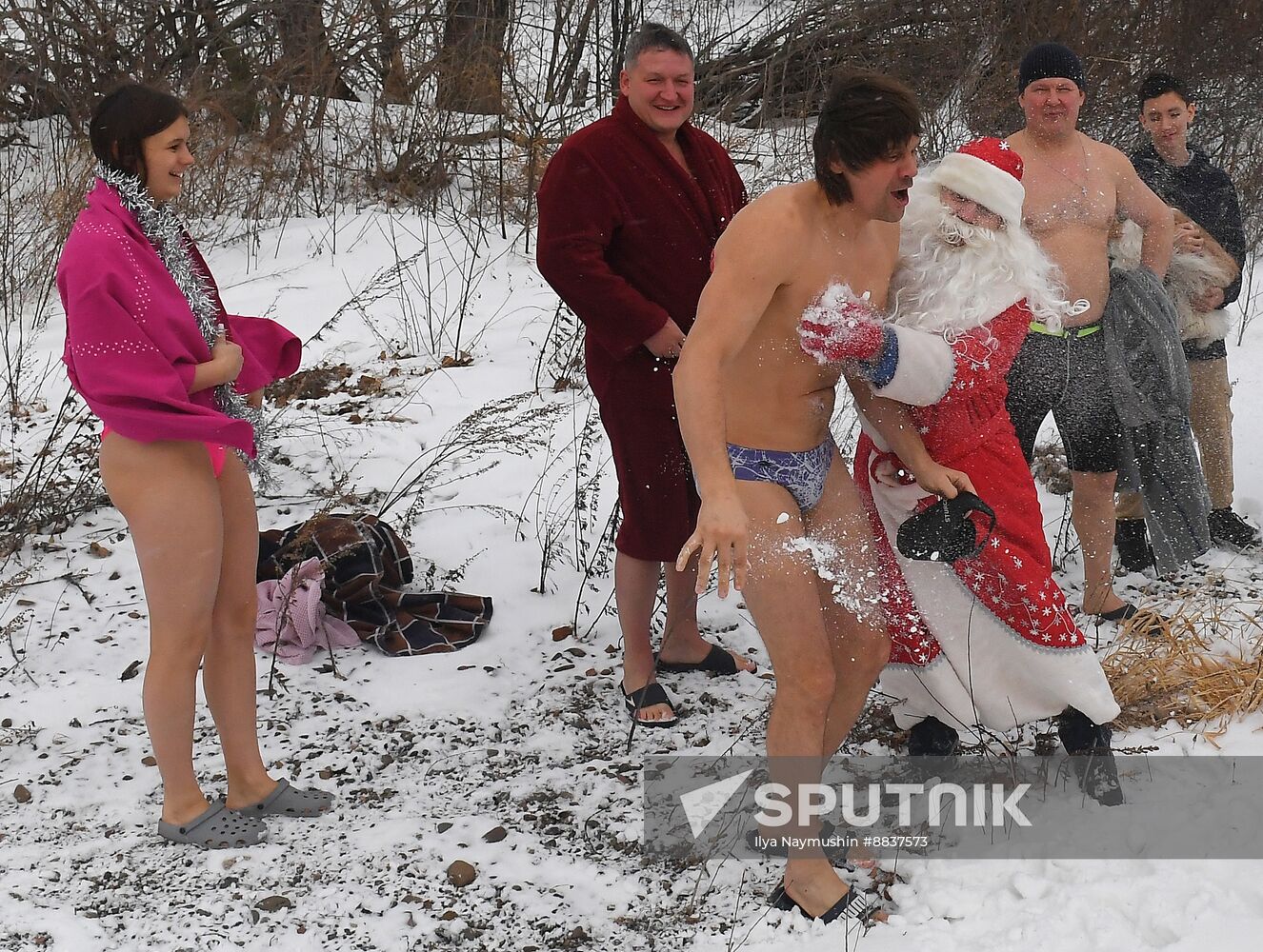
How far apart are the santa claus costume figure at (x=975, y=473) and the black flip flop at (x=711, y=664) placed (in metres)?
0.92

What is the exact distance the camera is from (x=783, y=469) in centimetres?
246

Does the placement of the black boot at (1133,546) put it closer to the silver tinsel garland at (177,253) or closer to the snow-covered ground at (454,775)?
the snow-covered ground at (454,775)

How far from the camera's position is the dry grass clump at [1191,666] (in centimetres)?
323

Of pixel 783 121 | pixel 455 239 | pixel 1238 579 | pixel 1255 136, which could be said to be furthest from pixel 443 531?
pixel 1255 136

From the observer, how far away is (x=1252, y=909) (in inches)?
96.4

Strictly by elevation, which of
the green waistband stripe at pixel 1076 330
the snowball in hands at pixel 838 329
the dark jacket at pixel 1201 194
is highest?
the dark jacket at pixel 1201 194

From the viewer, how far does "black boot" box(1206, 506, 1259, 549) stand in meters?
4.36

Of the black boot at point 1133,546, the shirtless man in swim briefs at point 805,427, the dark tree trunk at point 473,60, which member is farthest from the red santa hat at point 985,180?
the dark tree trunk at point 473,60

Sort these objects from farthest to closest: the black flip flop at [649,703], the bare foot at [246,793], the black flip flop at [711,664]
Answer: the black flip flop at [711,664] → the black flip flop at [649,703] → the bare foot at [246,793]

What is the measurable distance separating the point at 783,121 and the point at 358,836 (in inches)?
252

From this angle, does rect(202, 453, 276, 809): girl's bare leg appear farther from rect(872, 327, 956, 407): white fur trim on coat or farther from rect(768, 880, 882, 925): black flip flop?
rect(872, 327, 956, 407): white fur trim on coat

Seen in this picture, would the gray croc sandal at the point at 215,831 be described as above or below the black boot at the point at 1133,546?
below

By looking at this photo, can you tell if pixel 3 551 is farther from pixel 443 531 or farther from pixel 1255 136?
pixel 1255 136

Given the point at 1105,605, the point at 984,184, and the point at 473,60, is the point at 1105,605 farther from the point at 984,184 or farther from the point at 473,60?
the point at 473,60
